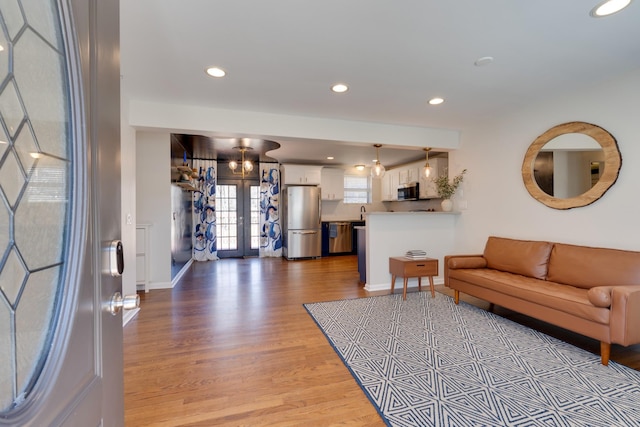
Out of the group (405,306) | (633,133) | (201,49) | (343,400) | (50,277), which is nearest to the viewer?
(50,277)

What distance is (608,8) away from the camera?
5.76 feet

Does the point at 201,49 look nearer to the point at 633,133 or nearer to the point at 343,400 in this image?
the point at 343,400

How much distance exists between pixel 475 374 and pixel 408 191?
490cm

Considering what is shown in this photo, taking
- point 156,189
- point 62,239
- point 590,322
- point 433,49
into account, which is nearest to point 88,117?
point 62,239

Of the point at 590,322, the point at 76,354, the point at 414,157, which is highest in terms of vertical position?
the point at 414,157

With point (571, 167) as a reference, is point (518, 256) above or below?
below

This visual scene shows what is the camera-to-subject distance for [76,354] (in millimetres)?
517

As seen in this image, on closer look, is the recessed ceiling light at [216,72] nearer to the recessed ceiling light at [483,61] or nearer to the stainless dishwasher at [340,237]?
the recessed ceiling light at [483,61]

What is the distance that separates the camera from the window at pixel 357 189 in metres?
7.94

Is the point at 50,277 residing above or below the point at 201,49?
below

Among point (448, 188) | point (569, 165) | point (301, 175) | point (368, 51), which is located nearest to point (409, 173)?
point (448, 188)

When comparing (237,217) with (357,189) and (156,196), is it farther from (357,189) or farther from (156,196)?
(357,189)

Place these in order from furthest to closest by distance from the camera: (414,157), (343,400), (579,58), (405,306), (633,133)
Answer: (414,157) → (405,306) → (633,133) → (579,58) → (343,400)

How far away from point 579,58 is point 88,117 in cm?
328
